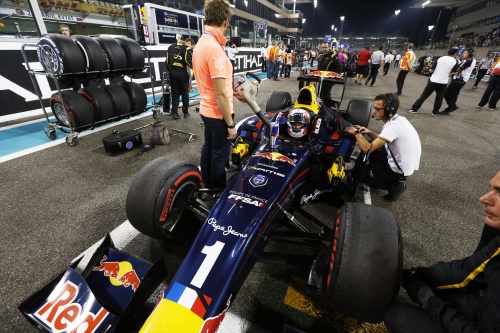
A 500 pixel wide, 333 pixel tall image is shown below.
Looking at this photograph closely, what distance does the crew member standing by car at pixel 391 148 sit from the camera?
2.93m

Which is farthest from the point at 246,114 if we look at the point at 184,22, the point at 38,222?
the point at 184,22

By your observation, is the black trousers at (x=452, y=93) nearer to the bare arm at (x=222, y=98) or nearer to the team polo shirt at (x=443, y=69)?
the team polo shirt at (x=443, y=69)

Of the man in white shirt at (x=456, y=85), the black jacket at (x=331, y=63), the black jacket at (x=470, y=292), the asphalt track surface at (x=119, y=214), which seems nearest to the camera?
the black jacket at (x=470, y=292)

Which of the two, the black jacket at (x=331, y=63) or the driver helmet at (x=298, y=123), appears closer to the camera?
the driver helmet at (x=298, y=123)

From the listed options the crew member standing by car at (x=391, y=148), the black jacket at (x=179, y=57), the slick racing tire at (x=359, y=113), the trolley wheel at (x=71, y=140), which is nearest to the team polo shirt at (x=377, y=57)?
the slick racing tire at (x=359, y=113)

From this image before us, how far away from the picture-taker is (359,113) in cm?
452

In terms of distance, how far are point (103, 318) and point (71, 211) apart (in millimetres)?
1812

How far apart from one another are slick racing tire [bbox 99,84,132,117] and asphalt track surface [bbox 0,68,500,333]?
1.63 feet

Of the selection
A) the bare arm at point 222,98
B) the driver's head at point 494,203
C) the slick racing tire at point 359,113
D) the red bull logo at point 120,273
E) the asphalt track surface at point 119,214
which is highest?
the bare arm at point 222,98

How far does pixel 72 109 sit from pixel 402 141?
17.1 feet

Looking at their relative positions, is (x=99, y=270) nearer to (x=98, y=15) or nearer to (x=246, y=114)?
(x=246, y=114)

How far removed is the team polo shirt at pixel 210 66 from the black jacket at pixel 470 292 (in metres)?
1.92

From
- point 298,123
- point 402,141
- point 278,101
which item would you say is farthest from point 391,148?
point 278,101

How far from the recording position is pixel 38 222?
8.44 feet
